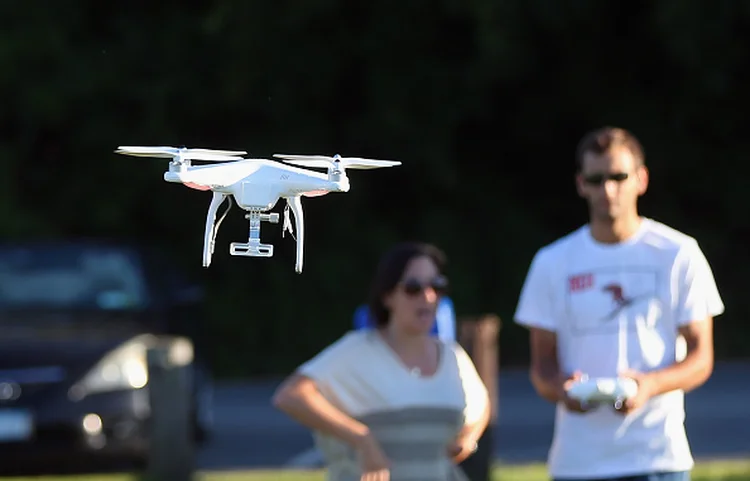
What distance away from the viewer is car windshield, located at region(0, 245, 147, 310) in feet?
33.8

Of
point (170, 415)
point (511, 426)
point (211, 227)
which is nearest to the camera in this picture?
point (211, 227)

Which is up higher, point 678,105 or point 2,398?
point 678,105

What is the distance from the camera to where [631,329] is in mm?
4977

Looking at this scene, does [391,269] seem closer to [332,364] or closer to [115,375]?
[332,364]

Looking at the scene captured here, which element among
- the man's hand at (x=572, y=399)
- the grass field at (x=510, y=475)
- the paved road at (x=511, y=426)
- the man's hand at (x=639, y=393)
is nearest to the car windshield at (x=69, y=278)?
the grass field at (x=510, y=475)

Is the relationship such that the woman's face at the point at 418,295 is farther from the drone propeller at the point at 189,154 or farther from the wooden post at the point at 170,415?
the wooden post at the point at 170,415

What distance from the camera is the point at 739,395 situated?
58.6 feet

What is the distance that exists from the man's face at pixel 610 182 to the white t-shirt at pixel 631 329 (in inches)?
5.4

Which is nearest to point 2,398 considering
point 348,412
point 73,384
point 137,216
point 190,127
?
point 73,384

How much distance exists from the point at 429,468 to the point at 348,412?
0.29m

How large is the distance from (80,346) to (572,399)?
211 inches

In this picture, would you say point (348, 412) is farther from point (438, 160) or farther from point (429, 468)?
point (438, 160)

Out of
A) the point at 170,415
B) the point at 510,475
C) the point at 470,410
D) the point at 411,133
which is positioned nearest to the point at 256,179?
the point at 470,410

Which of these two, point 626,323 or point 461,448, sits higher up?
point 626,323
